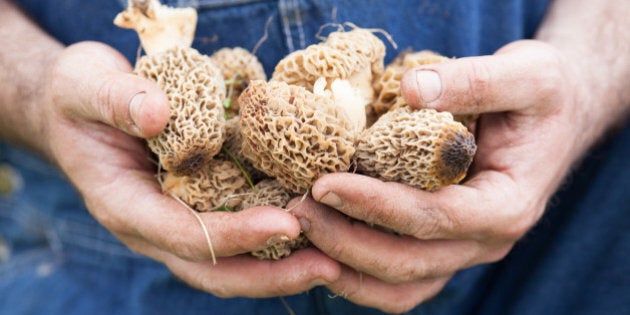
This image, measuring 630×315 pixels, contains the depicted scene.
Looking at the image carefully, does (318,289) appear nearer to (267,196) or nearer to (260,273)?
(260,273)

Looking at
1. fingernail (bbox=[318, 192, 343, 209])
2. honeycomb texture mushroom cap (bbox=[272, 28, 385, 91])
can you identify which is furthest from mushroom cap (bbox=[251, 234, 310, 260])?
honeycomb texture mushroom cap (bbox=[272, 28, 385, 91])

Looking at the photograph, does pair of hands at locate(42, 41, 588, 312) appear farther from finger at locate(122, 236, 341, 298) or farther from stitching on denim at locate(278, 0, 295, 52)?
stitching on denim at locate(278, 0, 295, 52)

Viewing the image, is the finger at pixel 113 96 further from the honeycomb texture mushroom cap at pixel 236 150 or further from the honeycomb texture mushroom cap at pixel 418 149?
the honeycomb texture mushroom cap at pixel 418 149

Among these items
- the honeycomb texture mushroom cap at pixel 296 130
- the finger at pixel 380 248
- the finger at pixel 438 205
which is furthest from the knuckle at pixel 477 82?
the finger at pixel 380 248

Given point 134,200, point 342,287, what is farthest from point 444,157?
point 134,200

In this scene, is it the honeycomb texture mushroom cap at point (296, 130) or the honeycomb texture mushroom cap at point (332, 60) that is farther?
the honeycomb texture mushroom cap at point (332, 60)

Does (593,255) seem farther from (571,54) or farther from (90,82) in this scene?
(90,82)
